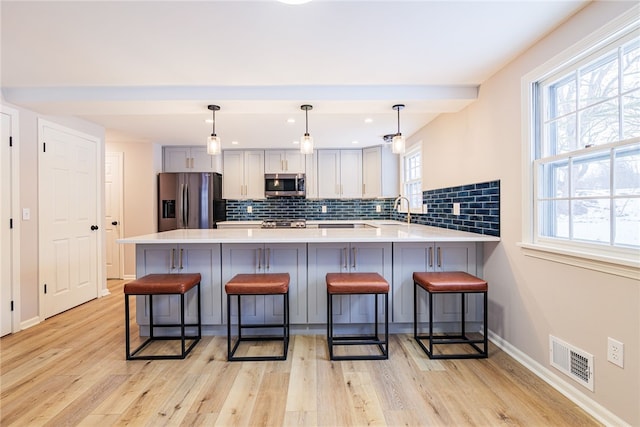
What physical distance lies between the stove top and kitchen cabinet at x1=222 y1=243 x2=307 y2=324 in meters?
2.34

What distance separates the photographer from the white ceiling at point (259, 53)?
1.63 m

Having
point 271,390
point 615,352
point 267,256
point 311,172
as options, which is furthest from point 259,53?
point 311,172

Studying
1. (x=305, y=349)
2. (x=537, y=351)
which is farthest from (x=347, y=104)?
(x=537, y=351)

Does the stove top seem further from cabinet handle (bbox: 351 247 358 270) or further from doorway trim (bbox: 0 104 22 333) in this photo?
doorway trim (bbox: 0 104 22 333)

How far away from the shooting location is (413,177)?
4473mm

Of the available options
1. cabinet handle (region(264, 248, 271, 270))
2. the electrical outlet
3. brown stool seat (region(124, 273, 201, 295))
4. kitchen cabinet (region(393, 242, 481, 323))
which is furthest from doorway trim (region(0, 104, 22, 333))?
the electrical outlet

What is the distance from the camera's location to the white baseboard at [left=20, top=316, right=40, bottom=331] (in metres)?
2.77

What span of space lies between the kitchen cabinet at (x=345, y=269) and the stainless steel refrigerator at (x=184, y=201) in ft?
9.10

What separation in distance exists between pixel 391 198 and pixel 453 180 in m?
2.18

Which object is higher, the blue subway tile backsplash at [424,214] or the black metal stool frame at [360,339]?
the blue subway tile backsplash at [424,214]

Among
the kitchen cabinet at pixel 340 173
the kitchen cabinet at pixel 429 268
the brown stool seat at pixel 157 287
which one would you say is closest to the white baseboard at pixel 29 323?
the brown stool seat at pixel 157 287

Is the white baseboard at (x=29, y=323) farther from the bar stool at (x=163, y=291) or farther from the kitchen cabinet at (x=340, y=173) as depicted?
the kitchen cabinet at (x=340, y=173)

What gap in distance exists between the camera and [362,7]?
1.61m

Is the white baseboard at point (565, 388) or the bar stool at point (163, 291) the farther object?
the bar stool at point (163, 291)
